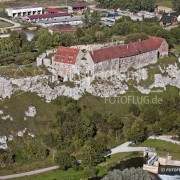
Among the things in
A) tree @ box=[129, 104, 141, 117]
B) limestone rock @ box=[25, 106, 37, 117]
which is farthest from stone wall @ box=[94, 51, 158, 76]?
limestone rock @ box=[25, 106, 37, 117]

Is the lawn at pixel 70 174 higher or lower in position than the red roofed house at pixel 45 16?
lower

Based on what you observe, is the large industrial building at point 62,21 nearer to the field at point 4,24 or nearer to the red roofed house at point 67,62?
the field at point 4,24

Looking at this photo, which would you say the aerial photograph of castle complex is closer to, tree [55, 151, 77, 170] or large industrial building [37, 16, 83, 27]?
tree [55, 151, 77, 170]

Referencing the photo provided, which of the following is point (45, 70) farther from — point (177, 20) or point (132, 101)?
point (177, 20)

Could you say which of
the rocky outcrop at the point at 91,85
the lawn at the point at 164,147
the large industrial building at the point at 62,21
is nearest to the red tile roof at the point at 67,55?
the rocky outcrop at the point at 91,85

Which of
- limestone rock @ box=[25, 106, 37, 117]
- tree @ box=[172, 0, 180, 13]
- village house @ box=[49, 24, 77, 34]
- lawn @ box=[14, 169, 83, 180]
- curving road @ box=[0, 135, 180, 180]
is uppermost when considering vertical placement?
tree @ box=[172, 0, 180, 13]

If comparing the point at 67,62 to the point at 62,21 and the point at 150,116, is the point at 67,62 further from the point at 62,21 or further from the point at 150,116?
the point at 62,21

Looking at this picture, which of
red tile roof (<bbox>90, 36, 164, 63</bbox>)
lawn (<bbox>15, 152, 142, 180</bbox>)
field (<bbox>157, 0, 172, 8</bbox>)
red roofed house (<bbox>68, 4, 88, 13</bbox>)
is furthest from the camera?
field (<bbox>157, 0, 172, 8</bbox>)
